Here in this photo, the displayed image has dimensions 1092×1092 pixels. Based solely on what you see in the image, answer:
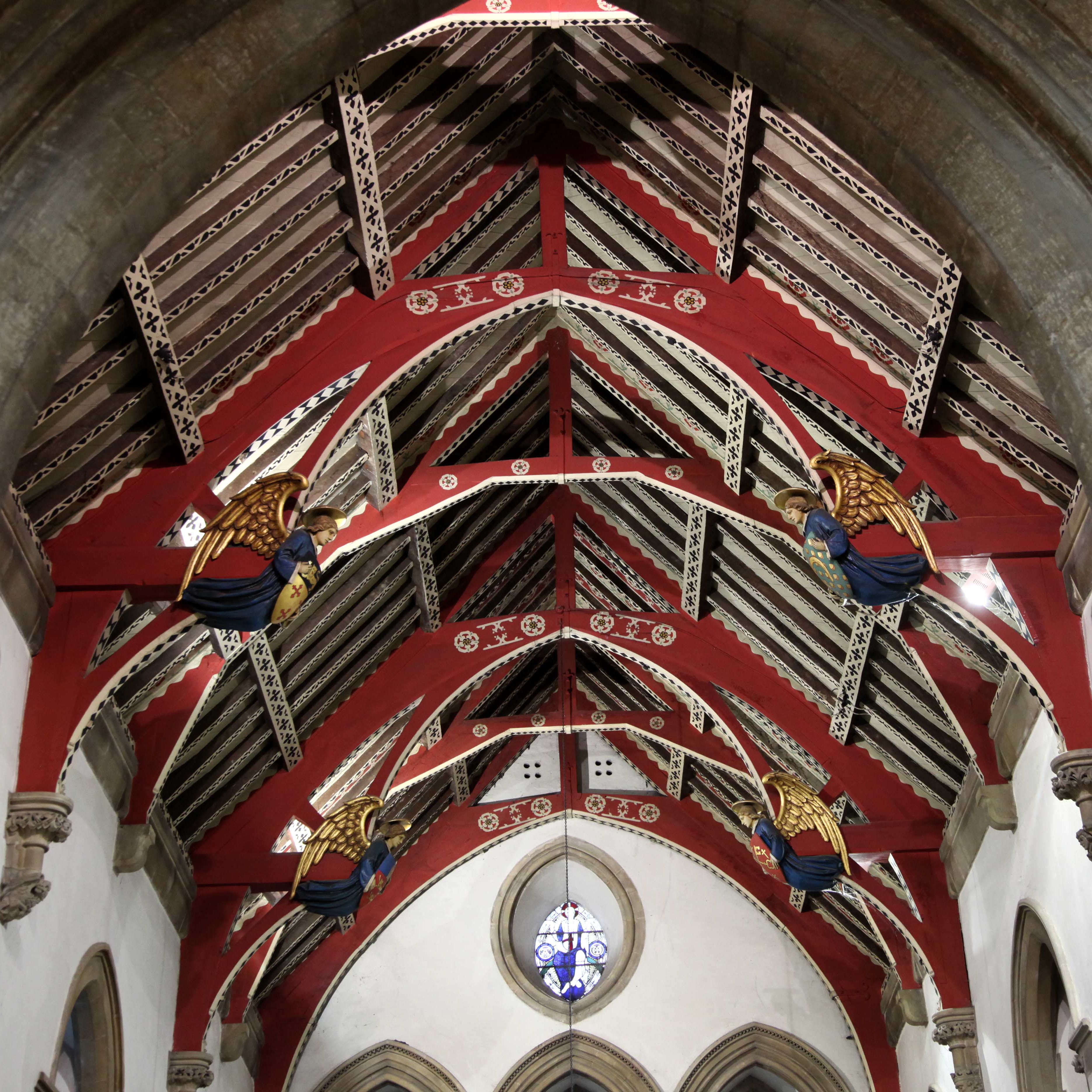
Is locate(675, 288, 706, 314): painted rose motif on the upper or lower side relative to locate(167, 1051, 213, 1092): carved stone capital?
upper

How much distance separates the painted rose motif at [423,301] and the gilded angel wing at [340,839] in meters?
3.54

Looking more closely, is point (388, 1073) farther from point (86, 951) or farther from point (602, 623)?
point (86, 951)

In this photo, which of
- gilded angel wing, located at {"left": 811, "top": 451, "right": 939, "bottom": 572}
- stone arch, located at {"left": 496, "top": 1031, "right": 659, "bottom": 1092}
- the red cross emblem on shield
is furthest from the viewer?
stone arch, located at {"left": 496, "top": 1031, "right": 659, "bottom": 1092}

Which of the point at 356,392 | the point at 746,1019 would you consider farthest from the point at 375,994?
the point at 356,392

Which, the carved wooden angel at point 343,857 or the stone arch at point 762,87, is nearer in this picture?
the stone arch at point 762,87

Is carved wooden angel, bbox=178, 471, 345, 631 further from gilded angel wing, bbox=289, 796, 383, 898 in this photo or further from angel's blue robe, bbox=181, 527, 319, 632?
gilded angel wing, bbox=289, 796, 383, 898

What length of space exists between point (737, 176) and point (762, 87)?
3.19 metres

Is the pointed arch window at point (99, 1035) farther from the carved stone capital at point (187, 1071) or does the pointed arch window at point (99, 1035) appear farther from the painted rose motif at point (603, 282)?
the painted rose motif at point (603, 282)

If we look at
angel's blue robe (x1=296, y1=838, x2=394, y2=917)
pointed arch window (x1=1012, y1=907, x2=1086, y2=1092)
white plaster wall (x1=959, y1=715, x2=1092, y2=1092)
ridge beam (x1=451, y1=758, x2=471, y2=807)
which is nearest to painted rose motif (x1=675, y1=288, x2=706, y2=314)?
white plaster wall (x1=959, y1=715, x2=1092, y2=1092)

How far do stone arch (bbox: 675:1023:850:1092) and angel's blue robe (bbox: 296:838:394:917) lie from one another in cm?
461

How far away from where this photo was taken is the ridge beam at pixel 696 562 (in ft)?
34.1

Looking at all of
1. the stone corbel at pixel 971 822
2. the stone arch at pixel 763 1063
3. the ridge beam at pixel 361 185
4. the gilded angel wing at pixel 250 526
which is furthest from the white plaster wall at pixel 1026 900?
the ridge beam at pixel 361 185

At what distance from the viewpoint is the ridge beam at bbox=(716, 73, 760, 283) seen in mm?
7305

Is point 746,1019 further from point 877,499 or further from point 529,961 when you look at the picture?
point 877,499
